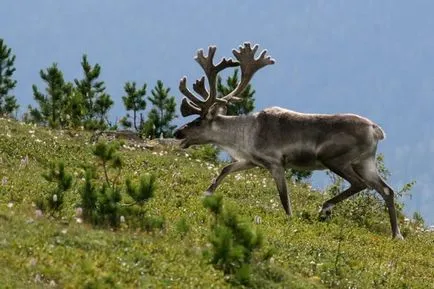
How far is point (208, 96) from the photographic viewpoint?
21781mm

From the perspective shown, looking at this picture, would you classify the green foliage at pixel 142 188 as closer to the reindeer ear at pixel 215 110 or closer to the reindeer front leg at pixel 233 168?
the reindeer front leg at pixel 233 168

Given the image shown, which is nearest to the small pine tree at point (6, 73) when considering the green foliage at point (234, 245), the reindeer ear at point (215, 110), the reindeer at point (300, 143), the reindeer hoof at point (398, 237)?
the reindeer ear at point (215, 110)

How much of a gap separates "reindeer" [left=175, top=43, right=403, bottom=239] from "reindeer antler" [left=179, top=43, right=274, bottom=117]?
0.04 metres

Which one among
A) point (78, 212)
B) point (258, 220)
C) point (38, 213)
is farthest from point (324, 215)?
point (38, 213)

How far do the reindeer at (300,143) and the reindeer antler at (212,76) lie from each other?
44 millimetres

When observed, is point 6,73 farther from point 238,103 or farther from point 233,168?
point 233,168

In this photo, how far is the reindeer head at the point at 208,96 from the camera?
70.5ft

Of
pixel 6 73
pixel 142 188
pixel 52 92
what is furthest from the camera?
pixel 6 73

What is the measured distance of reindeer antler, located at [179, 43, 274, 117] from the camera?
21500mm

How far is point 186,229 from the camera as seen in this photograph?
13461 millimetres

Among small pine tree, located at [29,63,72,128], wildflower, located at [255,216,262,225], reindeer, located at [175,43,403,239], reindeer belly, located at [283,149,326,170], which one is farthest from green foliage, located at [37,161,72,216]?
small pine tree, located at [29,63,72,128]

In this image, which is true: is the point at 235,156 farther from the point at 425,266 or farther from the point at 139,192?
the point at 139,192

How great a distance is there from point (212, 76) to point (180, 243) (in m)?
8.61

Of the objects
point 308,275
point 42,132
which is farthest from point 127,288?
point 42,132
